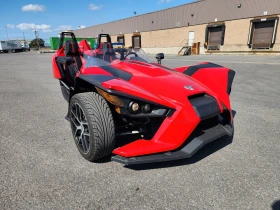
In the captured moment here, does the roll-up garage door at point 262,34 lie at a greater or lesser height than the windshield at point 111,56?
greater

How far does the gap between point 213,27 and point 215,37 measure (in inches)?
47.0

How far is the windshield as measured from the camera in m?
3.10

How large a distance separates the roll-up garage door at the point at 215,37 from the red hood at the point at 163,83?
23.6 meters

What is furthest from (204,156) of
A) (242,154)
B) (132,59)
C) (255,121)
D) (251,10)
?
(251,10)

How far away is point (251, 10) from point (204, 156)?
23514 millimetres

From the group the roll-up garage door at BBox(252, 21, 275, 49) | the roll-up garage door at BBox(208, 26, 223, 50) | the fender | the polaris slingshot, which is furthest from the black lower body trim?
the roll-up garage door at BBox(208, 26, 223, 50)

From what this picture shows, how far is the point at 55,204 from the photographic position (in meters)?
1.63

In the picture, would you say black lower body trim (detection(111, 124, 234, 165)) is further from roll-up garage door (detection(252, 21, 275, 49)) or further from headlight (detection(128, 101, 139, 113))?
roll-up garage door (detection(252, 21, 275, 49))

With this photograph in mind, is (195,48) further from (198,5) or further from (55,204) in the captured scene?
(55,204)

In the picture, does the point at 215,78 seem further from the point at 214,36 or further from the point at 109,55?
the point at 214,36

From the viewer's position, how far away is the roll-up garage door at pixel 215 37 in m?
23.5

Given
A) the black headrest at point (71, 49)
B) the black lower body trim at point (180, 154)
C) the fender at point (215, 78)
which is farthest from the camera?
the black headrest at point (71, 49)

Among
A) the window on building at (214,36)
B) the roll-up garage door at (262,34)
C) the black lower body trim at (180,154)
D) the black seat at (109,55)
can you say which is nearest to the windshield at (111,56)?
the black seat at (109,55)

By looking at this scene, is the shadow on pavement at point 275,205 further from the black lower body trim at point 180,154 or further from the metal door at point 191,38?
the metal door at point 191,38
